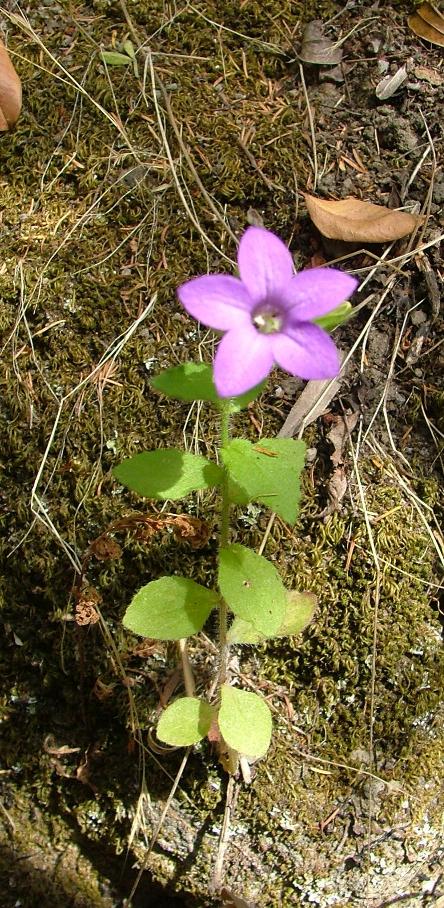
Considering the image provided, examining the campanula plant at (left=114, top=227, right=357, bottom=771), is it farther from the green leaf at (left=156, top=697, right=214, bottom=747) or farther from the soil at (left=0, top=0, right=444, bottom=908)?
the soil at (left=0, top=0, right=444, bottom=908)

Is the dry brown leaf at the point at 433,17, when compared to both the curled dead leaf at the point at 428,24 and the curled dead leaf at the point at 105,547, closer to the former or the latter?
the curled dead leaf at the point at 428,24

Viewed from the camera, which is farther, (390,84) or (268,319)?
(390,84)

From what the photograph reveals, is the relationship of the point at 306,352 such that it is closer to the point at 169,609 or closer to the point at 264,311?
the point at 264,311

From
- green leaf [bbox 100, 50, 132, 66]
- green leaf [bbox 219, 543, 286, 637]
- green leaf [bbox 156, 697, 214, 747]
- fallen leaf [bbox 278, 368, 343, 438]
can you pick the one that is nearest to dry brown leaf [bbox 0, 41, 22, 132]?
green leaf [bbox 100, 50, 132, 66]

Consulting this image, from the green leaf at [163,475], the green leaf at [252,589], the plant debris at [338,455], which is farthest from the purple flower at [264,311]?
the plant debris at [338,455]

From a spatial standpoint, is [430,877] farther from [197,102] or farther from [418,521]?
[197,102]

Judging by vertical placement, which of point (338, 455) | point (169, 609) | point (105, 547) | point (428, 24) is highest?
point (428, 24)

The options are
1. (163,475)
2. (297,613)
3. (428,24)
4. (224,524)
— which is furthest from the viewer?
(428,24)

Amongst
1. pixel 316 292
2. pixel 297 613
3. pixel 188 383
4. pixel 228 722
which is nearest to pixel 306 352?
pixel 316 292

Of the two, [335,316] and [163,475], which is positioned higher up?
[335,316]
